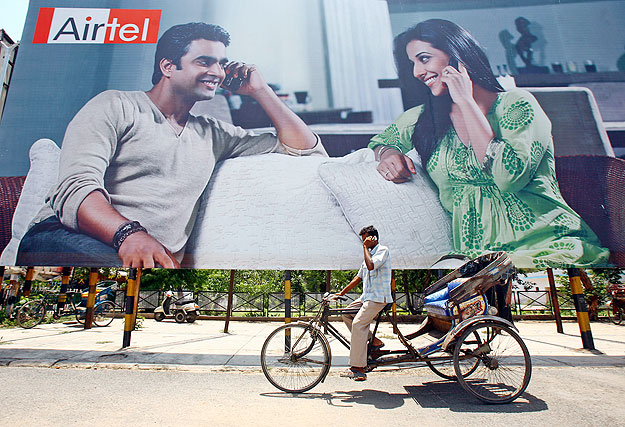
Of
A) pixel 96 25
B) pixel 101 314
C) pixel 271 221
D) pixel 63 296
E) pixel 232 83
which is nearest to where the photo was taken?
pixel 271 221

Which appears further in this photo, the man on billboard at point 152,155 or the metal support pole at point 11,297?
the metal support pole at point 11,297

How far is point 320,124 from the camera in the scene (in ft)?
27.6

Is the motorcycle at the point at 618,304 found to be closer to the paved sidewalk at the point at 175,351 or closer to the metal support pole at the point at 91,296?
the paved sidewalk at the point at 175,351

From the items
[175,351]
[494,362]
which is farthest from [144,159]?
[494,362]

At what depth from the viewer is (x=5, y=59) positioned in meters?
9.27

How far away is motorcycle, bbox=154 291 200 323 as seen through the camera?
1309 cm

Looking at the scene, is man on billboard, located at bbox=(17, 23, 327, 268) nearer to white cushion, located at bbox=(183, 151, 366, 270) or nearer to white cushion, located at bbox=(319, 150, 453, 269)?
white cushion, located at bbox=(183, 151, 366, 270)

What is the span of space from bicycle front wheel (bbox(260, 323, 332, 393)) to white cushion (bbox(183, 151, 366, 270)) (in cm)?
292

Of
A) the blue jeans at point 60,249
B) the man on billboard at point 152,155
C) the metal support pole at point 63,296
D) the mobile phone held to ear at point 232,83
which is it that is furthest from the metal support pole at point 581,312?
the metal support pole at point 63,296

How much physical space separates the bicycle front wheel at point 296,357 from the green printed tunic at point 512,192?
441 centimetres

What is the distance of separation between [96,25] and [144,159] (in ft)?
14.6

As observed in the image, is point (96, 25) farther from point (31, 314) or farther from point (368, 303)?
point (368, 303)

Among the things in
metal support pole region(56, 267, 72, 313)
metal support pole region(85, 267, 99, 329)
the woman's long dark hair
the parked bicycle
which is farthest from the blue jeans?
the woman's long dark hair

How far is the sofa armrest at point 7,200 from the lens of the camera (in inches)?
290
